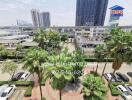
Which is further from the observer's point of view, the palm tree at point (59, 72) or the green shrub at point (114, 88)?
the green shrub at point (114, 88)

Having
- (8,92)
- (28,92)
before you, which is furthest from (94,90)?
(8,92)

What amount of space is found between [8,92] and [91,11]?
452 feet

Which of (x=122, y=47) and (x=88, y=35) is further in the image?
(x=88, y=35)

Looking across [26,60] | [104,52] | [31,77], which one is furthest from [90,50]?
[26,60]

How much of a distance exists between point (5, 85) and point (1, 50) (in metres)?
21.7

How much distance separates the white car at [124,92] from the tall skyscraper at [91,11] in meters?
121

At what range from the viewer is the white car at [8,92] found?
24362mm

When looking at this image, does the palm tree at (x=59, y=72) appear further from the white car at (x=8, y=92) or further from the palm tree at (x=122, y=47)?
the white car at (x=8, y=92)

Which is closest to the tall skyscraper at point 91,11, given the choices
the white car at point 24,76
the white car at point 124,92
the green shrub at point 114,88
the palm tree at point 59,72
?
the green shrub at point 114,88

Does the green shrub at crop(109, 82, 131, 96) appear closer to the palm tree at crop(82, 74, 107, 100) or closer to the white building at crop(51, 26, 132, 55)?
the palm tree at crop(82, 74, 107, 100)

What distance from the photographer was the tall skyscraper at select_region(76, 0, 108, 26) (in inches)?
5551

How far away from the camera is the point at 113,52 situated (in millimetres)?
25359

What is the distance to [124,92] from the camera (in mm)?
26047

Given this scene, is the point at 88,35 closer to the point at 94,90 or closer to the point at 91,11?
the point at 91,11
